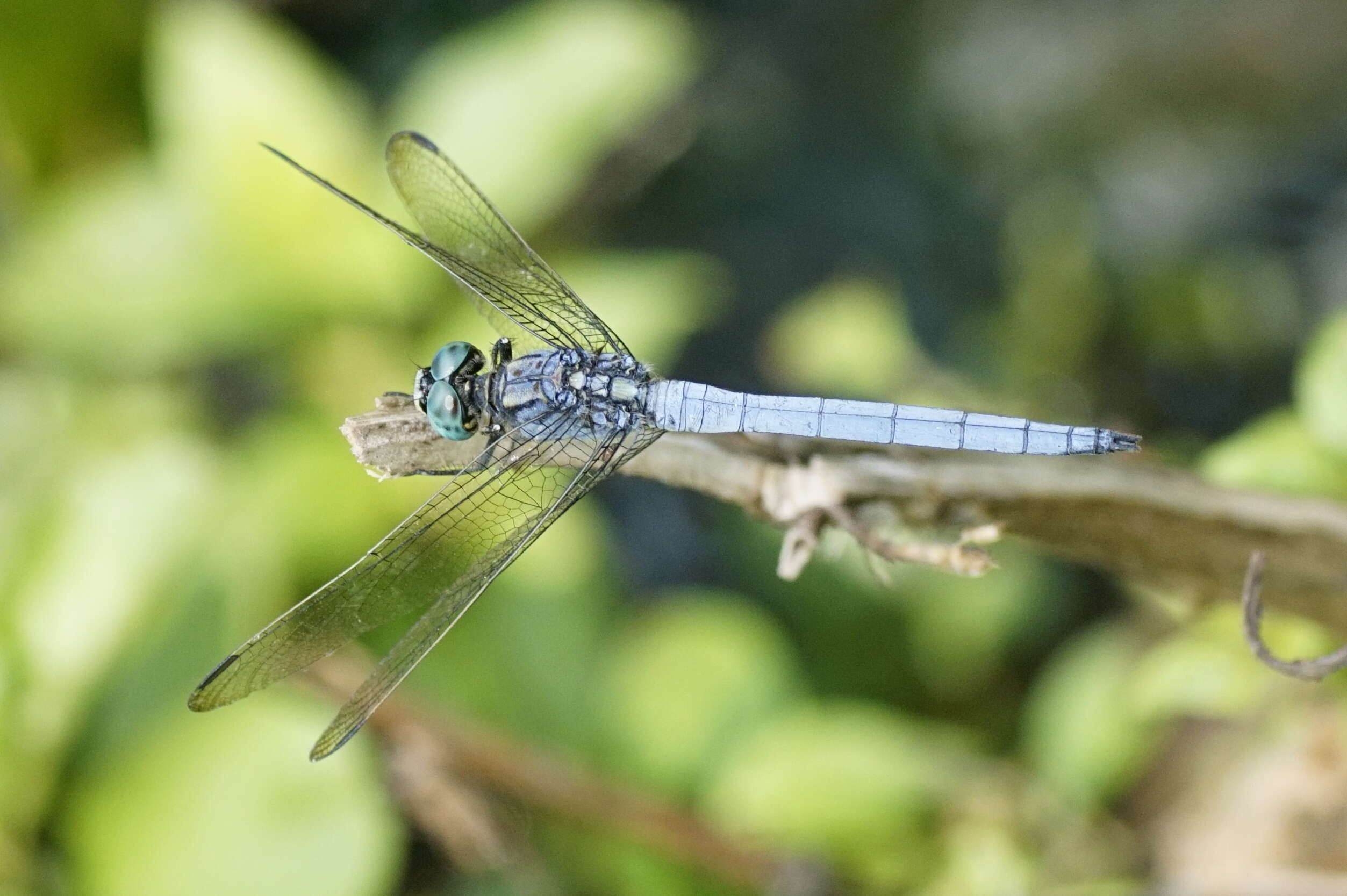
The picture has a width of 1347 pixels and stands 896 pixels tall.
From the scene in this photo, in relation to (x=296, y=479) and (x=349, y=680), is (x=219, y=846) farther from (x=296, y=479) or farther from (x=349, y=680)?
(x=296, y=479)

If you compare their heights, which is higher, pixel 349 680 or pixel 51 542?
pixel 51 542

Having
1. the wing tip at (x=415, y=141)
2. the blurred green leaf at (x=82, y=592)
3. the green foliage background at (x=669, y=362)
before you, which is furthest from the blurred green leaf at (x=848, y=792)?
the wing tip at (x=415, y=141)

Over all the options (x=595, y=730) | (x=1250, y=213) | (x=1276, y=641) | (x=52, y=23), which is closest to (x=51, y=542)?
(x=595, y=730)

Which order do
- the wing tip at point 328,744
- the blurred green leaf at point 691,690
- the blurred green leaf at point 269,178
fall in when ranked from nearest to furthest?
the wing tip at point 328,744
the blurred green leaf at point 691,690
the blurred green leaf at point 269,178

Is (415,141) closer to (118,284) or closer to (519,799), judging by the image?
(118,284)

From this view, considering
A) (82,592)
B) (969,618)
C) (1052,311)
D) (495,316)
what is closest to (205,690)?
(82,592)

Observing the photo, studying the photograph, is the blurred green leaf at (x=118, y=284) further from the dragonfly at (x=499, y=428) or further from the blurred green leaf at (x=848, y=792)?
the blurred green leaf at (x=848, y=792)

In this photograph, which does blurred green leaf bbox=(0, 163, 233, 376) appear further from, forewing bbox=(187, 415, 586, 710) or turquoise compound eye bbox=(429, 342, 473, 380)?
forewing bbox=(187, 415, 586, 710)
